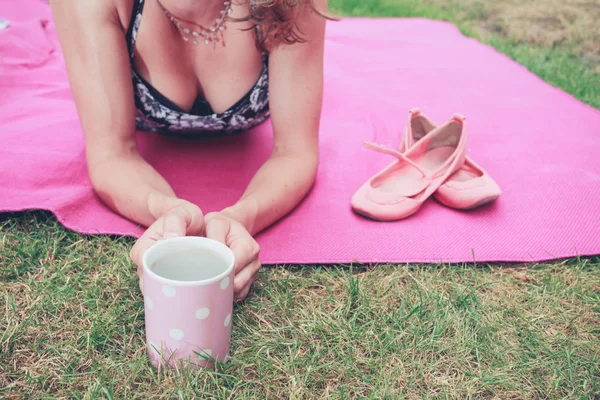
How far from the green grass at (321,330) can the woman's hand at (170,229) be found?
0.17 metres

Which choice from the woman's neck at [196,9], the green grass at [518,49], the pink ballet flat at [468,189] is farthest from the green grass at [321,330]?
the green grass at [518,49]

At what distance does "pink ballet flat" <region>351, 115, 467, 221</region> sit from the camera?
5.28 feet

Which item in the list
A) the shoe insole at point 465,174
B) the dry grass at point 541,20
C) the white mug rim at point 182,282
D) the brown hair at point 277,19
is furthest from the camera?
the dry grass at point 541,20

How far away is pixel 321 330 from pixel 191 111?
815 mm

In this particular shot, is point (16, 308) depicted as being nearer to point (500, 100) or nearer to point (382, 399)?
point (382, 399)

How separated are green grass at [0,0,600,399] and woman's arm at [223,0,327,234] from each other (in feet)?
0.65

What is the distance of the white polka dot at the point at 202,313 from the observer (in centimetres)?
93

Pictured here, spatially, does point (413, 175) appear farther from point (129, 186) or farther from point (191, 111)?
point (129, 186)

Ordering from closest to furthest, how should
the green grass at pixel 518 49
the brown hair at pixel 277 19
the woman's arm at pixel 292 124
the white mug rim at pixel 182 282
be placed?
the white mug rim at pixel 182 282 → the brown hair at pixel 277 19 → the woman's arm at pixel 292 124 → the green grass at pixel 518 49

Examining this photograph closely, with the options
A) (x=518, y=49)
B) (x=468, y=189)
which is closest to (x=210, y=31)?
(x=468, y=189)

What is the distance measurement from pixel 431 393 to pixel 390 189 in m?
0.78

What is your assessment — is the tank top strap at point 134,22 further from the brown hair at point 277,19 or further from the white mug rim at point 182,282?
the white mug rim at point 182,282

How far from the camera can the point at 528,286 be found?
55.0 inches

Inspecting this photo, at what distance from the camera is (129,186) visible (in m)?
1.43
